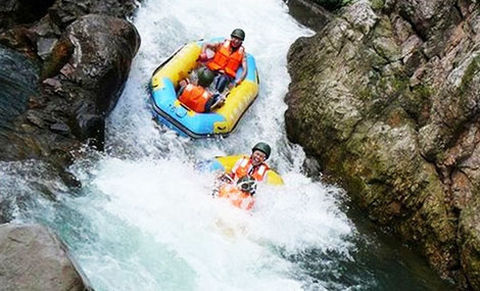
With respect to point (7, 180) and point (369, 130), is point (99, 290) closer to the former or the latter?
point (7, 180)

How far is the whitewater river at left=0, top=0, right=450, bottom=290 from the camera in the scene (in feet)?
21.1

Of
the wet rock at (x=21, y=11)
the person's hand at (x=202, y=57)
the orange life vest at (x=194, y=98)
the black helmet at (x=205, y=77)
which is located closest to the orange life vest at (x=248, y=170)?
the orange life vest at (x=194, y=98)

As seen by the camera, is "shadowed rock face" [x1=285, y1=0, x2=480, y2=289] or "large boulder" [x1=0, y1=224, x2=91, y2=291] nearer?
"large boulder" [x1=0, y1=224, x2=91, y2=291]

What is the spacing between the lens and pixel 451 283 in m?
8.05

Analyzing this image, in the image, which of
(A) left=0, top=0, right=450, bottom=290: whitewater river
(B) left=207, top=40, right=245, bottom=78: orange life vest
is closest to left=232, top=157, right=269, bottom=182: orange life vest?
(A) left=0, top=0, right=450, bottom=290: whitewater river

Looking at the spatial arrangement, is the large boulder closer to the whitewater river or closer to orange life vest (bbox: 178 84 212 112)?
the whitewater river

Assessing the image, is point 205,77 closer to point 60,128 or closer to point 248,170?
point 248,170

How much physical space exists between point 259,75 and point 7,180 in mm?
6144

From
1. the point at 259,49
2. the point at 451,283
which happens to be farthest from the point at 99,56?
the point at 451,283

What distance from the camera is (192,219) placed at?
7.53 metres

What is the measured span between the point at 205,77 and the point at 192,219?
319 cm

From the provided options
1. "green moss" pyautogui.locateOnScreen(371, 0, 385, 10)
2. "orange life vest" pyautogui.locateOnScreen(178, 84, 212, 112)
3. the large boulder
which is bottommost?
"orange life vest" pyautogui.locateOnScreen(178, 84, 212, 112)

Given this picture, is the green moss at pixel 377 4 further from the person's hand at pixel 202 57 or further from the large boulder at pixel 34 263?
the large boulder at pixel 34 263

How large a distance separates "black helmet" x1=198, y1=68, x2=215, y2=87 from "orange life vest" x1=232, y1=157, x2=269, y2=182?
2001 mm
